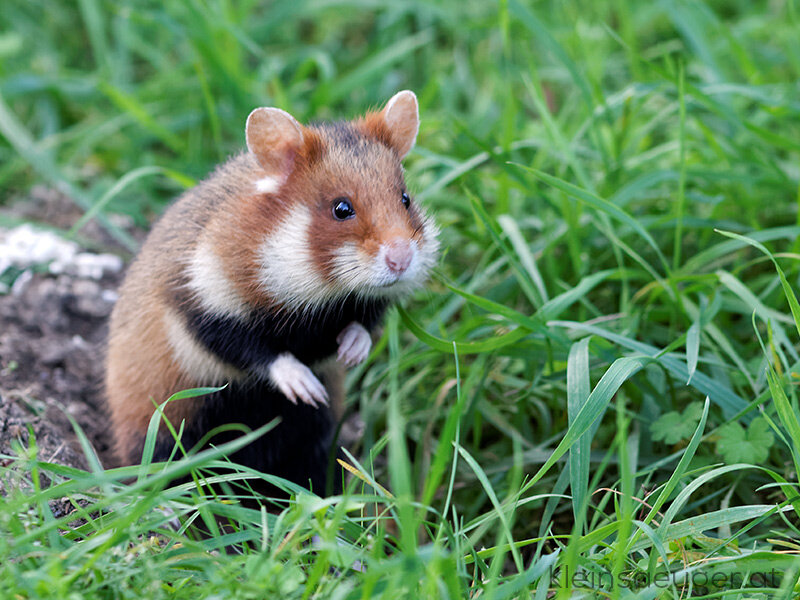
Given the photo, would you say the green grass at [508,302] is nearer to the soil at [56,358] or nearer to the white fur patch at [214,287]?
the soil at [56,358]

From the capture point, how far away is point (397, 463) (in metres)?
2.04

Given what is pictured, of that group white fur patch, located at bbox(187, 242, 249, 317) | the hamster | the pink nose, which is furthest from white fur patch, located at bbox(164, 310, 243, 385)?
the pink nose

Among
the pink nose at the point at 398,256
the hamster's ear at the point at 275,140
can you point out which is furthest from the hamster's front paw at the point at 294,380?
the hamster's ear at the point at 275,140

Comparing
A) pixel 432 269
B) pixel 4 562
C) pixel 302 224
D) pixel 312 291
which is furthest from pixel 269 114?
pixel 4 562

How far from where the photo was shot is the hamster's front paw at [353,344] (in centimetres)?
321

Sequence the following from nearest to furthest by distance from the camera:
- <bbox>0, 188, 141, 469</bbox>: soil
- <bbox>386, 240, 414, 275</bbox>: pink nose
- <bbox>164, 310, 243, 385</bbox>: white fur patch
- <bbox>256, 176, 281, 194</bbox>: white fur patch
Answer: <bbox>386, 240, 414, 275</bbox>: pink nose → <bbox>256, 176, 281, 194</bbox>: white fur patch → <bbox>164, 310, 243, 385</bbox>: white fur patch → <bbox>0, 188, 141, 469</bbox>: soil

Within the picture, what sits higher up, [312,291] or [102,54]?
[102,54]

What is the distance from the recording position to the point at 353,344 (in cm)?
323

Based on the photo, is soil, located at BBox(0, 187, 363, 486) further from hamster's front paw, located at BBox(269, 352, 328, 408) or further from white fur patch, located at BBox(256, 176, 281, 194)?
white fur patch, located at BBox(256, 176, 281, 194)

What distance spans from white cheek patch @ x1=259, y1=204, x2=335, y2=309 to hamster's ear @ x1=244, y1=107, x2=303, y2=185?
18 centimetres

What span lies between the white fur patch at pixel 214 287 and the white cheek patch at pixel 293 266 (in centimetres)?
14

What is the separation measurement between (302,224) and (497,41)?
12.1ft

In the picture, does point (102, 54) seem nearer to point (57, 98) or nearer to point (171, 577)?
point (57, 98)

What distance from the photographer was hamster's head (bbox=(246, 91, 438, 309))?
2871 mm
